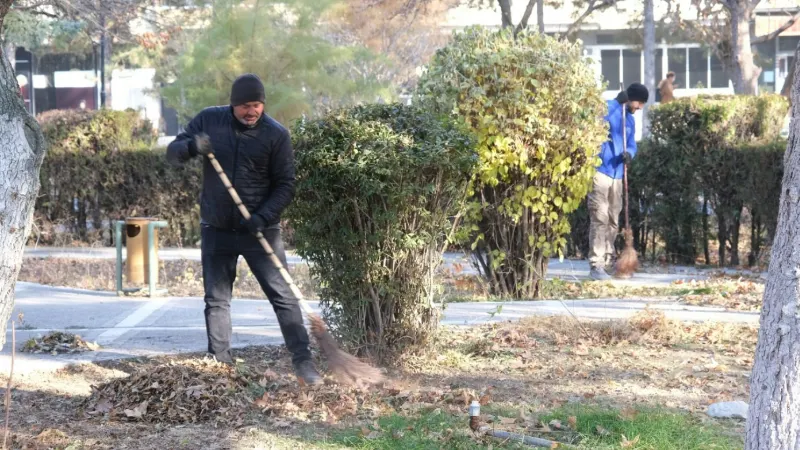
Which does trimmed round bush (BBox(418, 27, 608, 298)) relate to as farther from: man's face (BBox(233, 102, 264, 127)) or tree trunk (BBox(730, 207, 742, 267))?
tree trunk (BBox(730, 207, 742, 267))

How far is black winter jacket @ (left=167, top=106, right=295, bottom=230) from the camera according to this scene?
5.91m

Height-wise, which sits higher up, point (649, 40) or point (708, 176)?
point (649, 40)

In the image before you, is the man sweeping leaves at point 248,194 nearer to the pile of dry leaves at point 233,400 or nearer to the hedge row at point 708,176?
the pile of dry leaves at point 233,400

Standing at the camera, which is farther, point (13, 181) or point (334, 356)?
point (334, 356)

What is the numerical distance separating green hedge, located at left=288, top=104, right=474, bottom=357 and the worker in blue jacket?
4.61m

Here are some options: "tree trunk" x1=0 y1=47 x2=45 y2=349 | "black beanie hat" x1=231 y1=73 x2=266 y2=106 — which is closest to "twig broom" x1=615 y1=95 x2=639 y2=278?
"black beanie hat" x1=231 y1=73 x2=266 y2=106

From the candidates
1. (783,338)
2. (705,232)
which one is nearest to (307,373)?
(783,338)

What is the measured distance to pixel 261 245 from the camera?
6004 mm

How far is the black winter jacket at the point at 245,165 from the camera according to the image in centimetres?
591

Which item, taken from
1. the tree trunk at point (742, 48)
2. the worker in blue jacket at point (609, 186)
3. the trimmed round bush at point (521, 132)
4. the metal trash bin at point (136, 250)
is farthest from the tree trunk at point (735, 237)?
the tree trunk at point (742, 48)

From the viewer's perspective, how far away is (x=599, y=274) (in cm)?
1064

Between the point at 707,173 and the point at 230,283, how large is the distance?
7417mm

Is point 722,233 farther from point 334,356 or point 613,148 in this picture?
point 334,356

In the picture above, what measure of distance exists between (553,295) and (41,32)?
68.3ft
